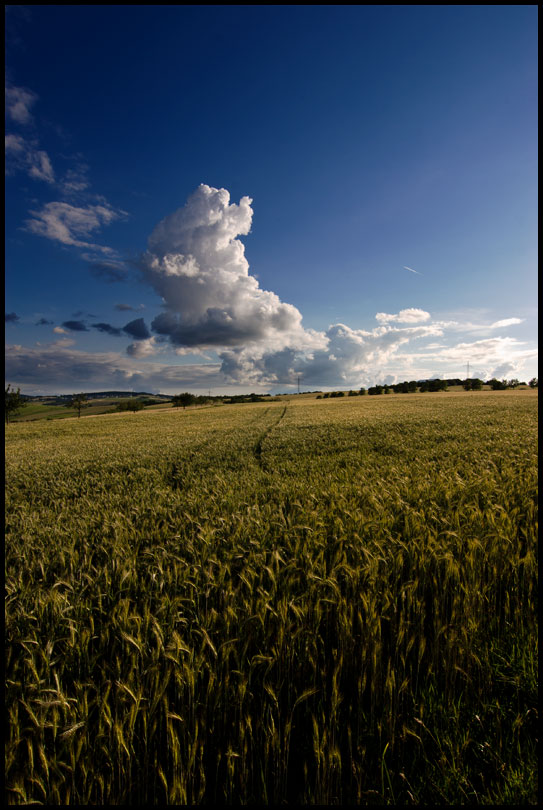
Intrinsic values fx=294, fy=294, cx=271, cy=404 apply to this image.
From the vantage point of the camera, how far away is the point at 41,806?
1.67 metres

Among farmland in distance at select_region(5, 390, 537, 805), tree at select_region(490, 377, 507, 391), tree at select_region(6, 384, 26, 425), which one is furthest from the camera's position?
tree at select_region(490, 377, 507, 391)

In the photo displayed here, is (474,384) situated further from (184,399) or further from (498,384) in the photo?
(184,399)

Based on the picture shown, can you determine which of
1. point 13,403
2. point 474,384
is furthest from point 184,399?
point 474,384

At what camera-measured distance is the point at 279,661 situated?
7.91 feet

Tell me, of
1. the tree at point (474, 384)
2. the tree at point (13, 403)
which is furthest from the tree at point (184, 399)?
the tree at point (474, 384)

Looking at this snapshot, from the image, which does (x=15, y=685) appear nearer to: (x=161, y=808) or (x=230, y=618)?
(x=161, y=808)

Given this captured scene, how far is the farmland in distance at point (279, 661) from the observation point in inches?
69.2

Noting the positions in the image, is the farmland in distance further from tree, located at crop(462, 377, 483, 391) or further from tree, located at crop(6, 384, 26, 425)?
tree, located at crop(462, 377, 483, 391)

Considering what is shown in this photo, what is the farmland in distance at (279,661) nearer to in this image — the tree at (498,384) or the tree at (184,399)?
the tree at (184,399)

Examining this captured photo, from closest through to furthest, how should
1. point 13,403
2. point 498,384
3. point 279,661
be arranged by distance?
point 279,661 < point 13,403 < point 498,384

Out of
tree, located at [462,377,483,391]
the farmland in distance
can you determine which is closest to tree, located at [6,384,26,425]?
the farmland in distance

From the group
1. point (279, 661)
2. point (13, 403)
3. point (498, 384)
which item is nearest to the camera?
point (279, 661)

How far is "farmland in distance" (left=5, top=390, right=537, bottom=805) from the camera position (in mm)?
1759

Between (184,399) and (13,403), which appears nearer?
(13,403)
